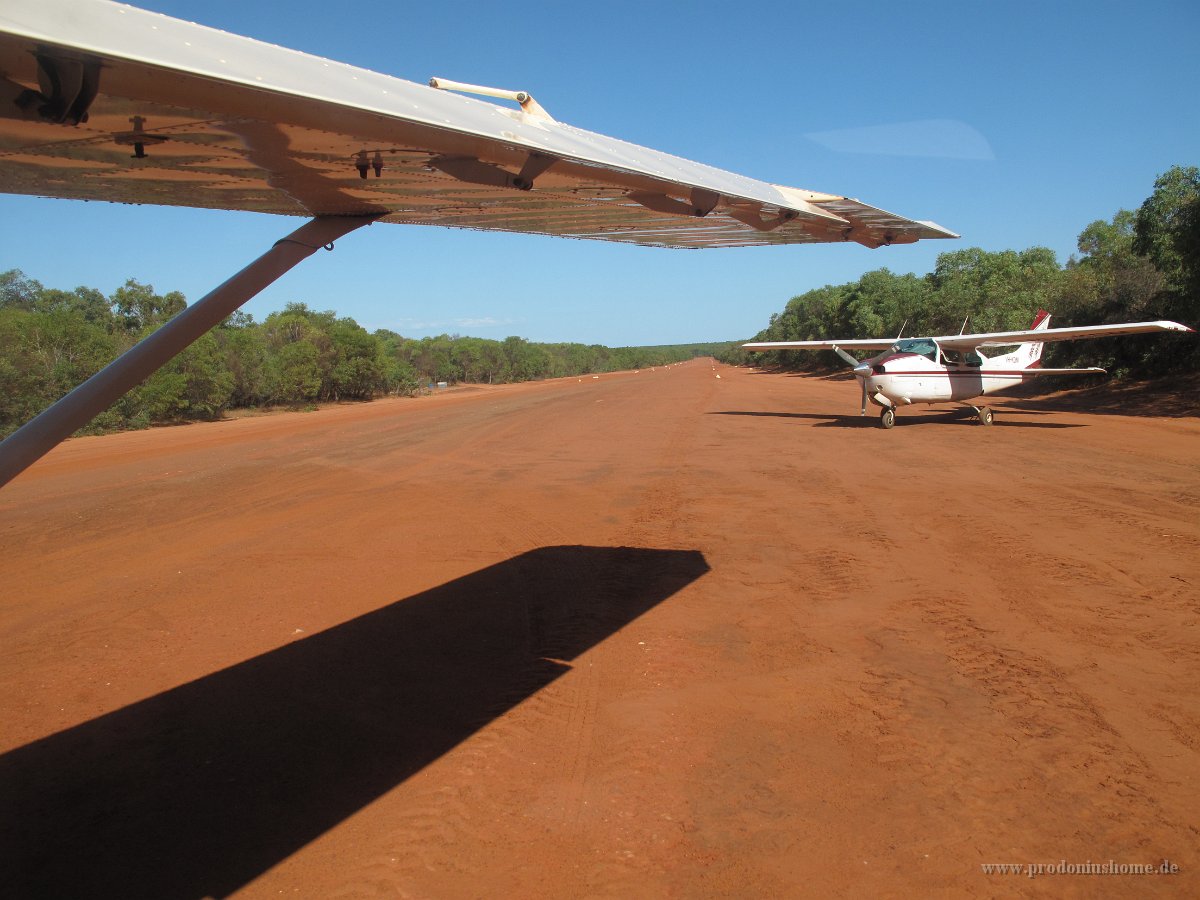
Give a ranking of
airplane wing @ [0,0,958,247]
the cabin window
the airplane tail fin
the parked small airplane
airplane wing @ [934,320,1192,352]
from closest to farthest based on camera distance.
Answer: airplane wing @ [0,0,958,247] → airplane wing @ [934,320,1192,352] → the parked small airplane → the cabin window → the airplane tail fin

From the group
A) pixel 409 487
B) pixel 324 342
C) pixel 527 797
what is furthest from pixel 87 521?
pixel 324 342

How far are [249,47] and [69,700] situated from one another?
5304 mm

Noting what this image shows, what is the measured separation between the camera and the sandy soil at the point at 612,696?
11.4 ft

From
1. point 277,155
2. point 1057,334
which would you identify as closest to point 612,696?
point 277,155

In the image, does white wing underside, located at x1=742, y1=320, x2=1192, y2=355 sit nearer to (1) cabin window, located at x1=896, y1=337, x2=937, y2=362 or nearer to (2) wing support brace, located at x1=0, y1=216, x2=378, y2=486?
(1) cabin window, located at x1=896, y1=337, x2=937, y2=362

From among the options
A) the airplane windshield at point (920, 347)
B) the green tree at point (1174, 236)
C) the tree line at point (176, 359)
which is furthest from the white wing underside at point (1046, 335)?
the tree line at point (176, 359)

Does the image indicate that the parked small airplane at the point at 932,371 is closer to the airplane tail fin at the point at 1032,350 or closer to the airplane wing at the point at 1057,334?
the airplane wing at the point at 1057,334

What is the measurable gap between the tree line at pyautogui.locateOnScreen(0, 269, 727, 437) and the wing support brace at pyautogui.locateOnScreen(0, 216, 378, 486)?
10710mm

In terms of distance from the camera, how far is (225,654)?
241 inches

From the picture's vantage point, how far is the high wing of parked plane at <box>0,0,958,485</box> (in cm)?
174

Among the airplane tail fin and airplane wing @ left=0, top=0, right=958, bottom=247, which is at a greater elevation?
airplane wing @ left=0, top=0, right=958, bottom=247

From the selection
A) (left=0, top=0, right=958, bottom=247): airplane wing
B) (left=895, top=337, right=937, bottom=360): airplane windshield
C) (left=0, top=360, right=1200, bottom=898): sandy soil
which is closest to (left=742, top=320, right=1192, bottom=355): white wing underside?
(left=895, top=337, right=937, bottom=360): airplane windshield

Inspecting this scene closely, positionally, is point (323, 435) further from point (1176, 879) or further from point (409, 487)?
point (1176, 879)

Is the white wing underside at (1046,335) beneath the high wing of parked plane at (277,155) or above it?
beneath
